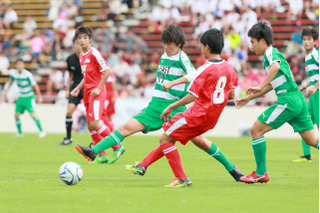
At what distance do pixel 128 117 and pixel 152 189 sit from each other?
48.8ft

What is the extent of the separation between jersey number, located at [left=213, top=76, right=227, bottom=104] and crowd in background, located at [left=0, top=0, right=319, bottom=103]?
1431cm

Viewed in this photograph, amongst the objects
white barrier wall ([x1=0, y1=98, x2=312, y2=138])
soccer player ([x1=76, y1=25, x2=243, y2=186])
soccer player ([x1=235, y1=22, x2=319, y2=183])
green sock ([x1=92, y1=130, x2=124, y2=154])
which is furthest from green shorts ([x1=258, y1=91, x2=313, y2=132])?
white barrier wall ([x1=0, y1=98, x2=312, y2=138])

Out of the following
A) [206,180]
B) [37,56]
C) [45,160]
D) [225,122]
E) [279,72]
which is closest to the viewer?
[279,72]

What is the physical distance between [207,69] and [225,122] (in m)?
14.6

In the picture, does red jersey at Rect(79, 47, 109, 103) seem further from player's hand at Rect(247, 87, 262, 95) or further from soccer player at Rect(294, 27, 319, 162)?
player's hand at Rect(247, 87, 262, 95)

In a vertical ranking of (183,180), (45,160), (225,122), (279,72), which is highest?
(279,72)

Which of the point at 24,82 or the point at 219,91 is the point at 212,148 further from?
the point at 24,82

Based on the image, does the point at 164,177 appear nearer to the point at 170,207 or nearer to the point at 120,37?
the point at 170,207

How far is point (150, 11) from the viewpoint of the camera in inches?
1182

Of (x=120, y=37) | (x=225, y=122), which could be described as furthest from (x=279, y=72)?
(x=120, y=37)

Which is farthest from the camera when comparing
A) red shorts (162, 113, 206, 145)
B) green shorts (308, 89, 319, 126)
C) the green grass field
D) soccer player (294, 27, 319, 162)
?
green shorts (308, 89, 319, 126)

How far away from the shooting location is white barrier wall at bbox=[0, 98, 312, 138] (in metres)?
21.4

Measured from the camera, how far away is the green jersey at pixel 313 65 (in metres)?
11.0

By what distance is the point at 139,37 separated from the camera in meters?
28.5
